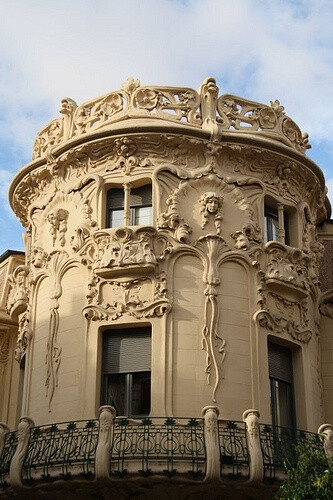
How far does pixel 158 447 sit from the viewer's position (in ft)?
70.7

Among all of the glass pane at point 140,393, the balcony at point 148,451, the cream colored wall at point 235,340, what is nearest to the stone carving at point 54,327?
the balcony at point 148,451

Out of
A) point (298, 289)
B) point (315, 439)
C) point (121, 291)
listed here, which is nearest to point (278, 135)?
point (298, 289)

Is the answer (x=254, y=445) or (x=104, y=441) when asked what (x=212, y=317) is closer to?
(x=254, y=445)

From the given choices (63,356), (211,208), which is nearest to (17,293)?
(63,356)

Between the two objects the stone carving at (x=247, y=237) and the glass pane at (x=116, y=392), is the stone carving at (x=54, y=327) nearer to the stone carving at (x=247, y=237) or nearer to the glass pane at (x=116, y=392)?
the glass pane at (x=116, y=392)

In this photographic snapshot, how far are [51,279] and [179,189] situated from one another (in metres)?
3.86

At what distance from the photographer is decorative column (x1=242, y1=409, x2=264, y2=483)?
69.8ft

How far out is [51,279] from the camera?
2544 centimetres

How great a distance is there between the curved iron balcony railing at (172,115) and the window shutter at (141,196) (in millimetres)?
1544

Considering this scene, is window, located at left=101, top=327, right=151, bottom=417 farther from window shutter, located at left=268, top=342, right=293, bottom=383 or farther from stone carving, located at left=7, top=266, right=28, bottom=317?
stone carving, located at left=7, top=266, right=28, bottom=317

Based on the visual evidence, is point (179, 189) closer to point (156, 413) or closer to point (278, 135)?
point (278, 135)

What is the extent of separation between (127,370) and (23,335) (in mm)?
3452

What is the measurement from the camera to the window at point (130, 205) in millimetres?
25547

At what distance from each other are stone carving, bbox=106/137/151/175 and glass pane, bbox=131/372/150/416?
206 inches
